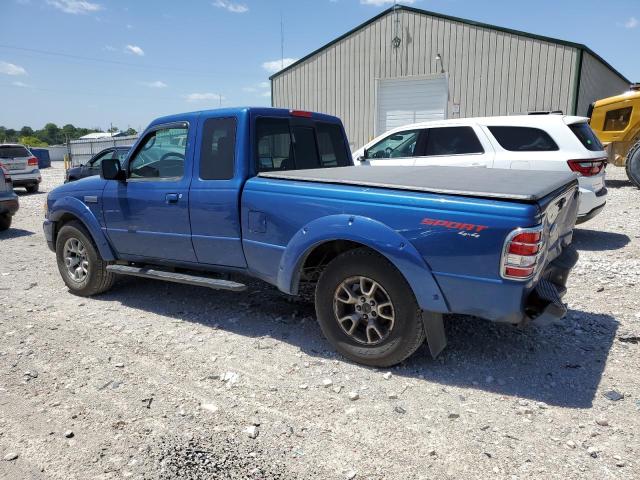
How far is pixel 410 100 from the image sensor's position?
58.5 ft

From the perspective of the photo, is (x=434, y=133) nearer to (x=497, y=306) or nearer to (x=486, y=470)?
(x=497, y=306)

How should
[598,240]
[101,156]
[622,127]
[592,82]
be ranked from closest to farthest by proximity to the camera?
[598,240] → [622,127] → [101,156] → [592,82]

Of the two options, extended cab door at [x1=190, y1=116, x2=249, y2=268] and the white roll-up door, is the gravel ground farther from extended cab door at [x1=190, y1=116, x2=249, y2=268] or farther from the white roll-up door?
the white roll-up door

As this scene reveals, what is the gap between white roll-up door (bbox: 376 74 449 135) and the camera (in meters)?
17.2

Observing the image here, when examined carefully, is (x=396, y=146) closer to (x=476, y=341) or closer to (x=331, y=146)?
(x=331, y=146)

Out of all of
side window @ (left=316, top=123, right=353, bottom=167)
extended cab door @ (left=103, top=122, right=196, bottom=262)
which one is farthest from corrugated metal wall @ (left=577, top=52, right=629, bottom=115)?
extended cab door @ (left=103, top=122, right=196, bottom=262)

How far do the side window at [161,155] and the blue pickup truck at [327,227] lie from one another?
13mm

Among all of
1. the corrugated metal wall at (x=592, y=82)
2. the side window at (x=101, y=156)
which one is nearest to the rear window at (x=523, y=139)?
the corrugated metal wall at (x=592, y=82)

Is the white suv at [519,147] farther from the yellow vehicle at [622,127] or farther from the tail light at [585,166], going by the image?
the yellow vehicle at [622,127]

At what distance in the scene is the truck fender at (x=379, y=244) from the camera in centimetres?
315

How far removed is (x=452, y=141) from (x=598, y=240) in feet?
8.87

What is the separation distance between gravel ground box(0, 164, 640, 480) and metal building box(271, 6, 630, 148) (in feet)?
39.7

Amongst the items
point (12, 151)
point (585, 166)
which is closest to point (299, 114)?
point (585, 166)

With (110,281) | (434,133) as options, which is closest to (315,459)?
(110,281)
